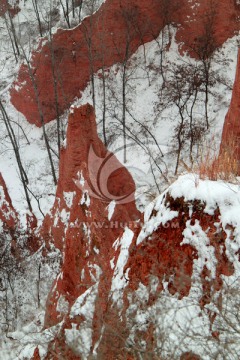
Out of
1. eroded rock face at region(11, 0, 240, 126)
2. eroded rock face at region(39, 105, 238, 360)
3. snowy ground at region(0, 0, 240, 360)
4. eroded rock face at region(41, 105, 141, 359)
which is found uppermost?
eroded rock face at region(11, 0, 240, 126)

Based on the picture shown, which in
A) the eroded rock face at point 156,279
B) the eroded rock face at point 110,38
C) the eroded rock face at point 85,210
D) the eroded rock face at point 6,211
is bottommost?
the eroded rock face at point 156,279

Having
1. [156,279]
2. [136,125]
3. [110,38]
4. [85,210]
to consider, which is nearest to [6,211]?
[85,210]

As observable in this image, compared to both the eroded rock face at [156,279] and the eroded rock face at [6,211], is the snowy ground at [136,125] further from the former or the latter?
the eroded rock face at [156,279]

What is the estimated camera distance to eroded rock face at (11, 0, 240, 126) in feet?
64.7

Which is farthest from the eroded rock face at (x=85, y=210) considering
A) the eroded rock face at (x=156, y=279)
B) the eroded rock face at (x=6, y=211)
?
the eroded rock face at (x=6, y=211)

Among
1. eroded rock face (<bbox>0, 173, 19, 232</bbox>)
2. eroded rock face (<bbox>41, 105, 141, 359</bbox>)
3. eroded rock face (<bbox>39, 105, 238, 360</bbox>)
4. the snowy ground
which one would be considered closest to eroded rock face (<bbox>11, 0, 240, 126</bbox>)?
the snowy ground

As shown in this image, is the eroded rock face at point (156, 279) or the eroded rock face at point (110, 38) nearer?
the eroded rock face at point (156, 279)

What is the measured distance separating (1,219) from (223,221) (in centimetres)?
1113

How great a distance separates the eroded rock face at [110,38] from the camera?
19.7 metres

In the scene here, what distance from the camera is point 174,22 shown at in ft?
69.4

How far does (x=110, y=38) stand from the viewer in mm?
20609

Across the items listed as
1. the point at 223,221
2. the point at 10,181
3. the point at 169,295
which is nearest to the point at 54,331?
the point at 169,295

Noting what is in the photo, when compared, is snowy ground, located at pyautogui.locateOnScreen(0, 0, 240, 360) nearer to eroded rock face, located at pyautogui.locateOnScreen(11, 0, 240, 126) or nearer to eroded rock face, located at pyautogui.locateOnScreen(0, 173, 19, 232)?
eroded rock face, located at pyautogui.locateOnScreen(11, 0, 240, 126)

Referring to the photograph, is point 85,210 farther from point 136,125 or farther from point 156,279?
point 136,125
